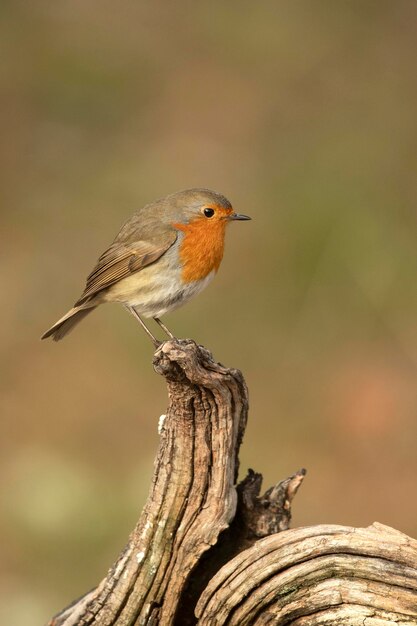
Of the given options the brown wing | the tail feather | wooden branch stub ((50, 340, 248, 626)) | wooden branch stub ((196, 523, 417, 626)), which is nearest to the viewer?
wooden branch stub ((196, 523, 417, 626))

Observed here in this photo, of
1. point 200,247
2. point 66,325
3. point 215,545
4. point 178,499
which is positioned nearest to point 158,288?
point 200,247

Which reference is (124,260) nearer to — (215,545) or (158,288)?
(158,288)

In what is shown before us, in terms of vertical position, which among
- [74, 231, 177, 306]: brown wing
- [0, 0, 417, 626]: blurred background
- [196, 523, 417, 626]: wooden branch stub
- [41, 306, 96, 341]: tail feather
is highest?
[0, 0, 417, 626]: blurred background

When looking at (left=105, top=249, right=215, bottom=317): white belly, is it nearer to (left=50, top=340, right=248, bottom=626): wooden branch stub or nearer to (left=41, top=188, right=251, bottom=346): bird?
(left=41, top=188, right=251, bottom=346): bird

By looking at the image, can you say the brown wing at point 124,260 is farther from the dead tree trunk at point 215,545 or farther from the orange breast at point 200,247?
the dead tree trunk at point 215,545

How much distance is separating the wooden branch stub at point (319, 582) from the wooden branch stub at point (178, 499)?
0.19 metres

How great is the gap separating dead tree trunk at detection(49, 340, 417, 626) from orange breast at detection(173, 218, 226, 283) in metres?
1.40

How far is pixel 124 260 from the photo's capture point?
6324mm

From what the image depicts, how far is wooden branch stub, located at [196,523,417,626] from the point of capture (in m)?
4.33

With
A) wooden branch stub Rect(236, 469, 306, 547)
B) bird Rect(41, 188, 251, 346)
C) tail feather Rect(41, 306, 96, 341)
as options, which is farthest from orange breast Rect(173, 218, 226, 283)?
wooden branch stub Rect(236, 469, 306, 547)

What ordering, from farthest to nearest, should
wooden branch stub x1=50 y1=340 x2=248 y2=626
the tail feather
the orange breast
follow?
the tail feather
the orange breast
wooden branch stub x1=50 y1=340 x2=248 y2=626

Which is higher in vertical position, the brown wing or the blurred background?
the blurred background

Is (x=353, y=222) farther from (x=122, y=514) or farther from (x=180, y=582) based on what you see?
(x=180, y=582)

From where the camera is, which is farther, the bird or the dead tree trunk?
the bird
